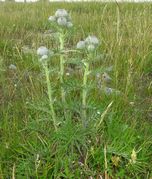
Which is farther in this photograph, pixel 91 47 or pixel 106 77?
pixel 106 77

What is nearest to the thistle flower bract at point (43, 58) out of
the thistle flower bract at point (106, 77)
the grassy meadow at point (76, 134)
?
the grassy meadow at point (76, 134)

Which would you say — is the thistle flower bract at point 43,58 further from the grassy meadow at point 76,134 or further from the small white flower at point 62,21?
the small white flower at point 62,21

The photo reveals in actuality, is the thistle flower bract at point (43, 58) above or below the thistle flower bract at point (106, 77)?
above

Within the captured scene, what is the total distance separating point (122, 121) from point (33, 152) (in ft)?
1.96

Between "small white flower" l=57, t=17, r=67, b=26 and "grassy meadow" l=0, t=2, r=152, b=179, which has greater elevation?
"small white flower" l=57, t=17, r=67, b=26

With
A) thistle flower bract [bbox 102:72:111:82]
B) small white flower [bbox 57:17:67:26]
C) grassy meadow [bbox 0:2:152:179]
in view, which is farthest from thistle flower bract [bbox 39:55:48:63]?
thistle flower bract [bbox 102:72:111:82]

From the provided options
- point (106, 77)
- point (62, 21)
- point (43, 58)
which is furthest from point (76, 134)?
point (106, 77)

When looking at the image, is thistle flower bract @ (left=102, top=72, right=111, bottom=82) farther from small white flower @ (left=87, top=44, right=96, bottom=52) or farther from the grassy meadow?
small white flower @ (left=87, top=44, right=96, bottom=52)

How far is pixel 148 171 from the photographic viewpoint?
2.04 meters

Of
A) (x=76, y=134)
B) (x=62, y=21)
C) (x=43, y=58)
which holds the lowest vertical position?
(x=76, y=134)

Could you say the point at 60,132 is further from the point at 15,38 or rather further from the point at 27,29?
the point at 27,29

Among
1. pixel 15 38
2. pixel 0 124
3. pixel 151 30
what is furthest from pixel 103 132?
pixel 15 38

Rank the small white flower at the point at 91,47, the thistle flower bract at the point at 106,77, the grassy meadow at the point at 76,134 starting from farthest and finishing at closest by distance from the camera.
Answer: the thistle flower bract at the point at 106,77
the grassy meadow at the point at 76,134
the small white flower at the point at 91,47

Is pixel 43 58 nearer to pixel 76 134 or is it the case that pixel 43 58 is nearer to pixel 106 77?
pixel 76 134
